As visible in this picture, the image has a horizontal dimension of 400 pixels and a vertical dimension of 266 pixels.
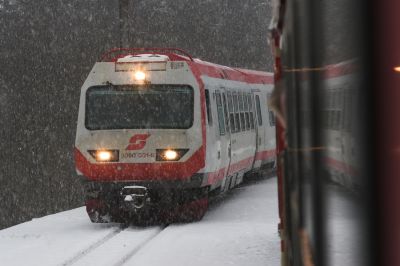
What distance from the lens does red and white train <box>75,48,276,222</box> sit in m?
12.2

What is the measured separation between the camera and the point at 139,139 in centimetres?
1231

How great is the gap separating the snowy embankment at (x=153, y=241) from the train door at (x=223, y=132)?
29.1 inches

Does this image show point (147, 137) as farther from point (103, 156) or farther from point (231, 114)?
point (231, 114)

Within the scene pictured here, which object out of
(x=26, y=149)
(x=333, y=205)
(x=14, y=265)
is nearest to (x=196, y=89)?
(x=14, y=265)

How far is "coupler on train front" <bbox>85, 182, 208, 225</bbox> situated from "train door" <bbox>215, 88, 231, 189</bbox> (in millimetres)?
992

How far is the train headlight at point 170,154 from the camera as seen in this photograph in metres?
12.3

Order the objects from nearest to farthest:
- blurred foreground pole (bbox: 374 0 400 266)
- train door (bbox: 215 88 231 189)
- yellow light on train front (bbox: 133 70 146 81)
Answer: blurred foreground pole (bbox: 374 0 400 266) → yellow light on train front (bbox: 133 70 146 81) → train door (bbox: 215 88 231 189)

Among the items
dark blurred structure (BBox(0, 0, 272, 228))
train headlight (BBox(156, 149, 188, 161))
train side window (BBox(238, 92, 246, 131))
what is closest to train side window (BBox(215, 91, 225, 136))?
train headlight (BBox(156, 149, 188, 161))

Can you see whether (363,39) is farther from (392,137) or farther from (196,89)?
(196,89)

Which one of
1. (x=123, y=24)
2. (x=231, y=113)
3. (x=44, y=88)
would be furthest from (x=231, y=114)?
(x=44, y=88)

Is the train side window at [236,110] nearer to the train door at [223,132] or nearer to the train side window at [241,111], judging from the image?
the train side window at [241,111]

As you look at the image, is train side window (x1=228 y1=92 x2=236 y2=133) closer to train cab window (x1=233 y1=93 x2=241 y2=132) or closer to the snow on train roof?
train cab window (x1=233 y1=93 x2=241 y2=132)

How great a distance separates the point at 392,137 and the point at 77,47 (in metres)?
44.5

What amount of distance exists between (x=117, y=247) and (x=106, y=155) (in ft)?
7.62
